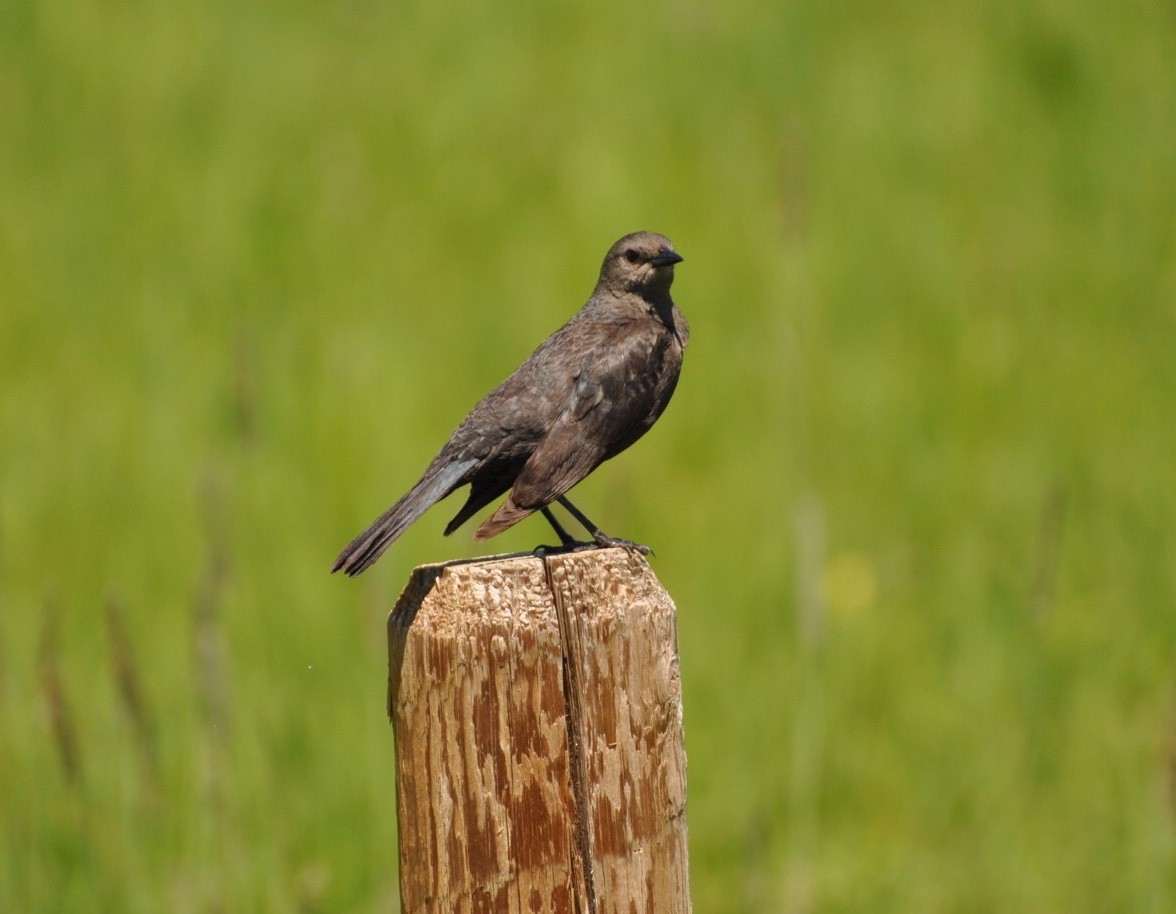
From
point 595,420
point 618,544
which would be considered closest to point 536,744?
point 618,544

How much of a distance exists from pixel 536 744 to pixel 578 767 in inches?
3.0

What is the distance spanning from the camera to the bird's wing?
134 inches

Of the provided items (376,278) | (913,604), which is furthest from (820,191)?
(913,604)

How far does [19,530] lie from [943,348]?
193 inches

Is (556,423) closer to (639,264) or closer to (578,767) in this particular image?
(639,264)

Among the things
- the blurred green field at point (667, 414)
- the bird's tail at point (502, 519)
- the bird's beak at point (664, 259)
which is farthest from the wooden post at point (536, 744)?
the bird's beak at point (664, 259)

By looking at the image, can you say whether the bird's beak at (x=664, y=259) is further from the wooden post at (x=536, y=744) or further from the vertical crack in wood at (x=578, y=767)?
the vertical crack in wood at (x=578, y=767)

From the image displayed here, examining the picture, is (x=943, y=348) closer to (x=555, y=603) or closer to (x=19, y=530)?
(x=19, y=530)

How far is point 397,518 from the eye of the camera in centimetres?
316

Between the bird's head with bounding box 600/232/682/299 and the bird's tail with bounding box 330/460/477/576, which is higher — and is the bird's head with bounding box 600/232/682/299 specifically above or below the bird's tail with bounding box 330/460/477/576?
above

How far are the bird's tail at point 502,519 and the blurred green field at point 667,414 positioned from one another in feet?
2.40

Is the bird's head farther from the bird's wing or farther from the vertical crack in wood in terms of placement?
the vertical crack in wood

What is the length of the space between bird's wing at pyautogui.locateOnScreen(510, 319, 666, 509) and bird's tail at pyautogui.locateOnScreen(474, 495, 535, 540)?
16 millimetres

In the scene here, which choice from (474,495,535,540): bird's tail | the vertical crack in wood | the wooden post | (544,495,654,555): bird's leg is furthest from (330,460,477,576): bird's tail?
the vertical crack in wood
